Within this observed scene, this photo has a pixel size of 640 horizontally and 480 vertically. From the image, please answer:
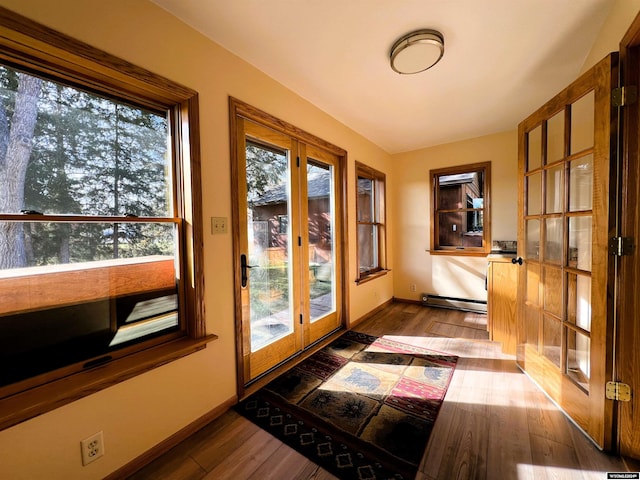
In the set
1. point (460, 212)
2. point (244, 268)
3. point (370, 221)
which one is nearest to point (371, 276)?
point (370, 221)

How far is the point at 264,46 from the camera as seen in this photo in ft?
5.91

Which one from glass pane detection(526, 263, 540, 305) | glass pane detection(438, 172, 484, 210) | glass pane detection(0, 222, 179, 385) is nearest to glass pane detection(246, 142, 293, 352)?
glass pane detection(0, 222, 179, 385)

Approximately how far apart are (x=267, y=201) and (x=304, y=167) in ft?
1.93

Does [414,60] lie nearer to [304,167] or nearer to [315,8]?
[315,8]

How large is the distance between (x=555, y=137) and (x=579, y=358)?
1474 mm

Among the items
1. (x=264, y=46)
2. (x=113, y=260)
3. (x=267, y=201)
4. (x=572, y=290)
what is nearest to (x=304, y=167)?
(x=267, y=201)

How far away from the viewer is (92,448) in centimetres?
121

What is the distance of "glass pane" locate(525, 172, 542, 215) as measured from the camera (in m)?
A: 2.01

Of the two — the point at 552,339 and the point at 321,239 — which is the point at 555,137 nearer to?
the point at 552,339

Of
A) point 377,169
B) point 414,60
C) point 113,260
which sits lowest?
point 113,260

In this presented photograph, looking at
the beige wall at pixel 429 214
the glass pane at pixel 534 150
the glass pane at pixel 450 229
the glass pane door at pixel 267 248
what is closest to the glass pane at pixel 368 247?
the beige wall at pixel 429 214

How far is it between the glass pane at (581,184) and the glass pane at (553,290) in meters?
0.46

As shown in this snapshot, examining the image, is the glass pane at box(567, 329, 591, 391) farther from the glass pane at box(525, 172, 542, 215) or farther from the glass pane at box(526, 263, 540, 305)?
the glass pane at box(525, 172, 542, 215)

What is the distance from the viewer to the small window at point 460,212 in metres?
3.71
